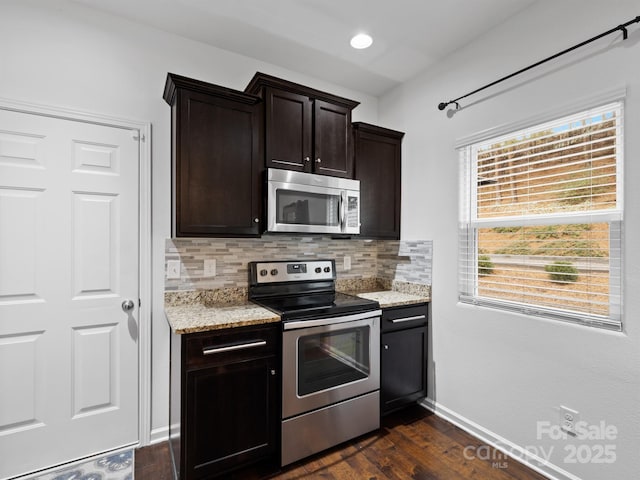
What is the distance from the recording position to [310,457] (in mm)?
2055

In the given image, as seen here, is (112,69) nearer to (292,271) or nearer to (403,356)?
(292,271)

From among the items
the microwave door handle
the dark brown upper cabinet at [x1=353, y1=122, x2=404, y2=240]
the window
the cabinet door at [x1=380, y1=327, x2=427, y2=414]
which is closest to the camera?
the window

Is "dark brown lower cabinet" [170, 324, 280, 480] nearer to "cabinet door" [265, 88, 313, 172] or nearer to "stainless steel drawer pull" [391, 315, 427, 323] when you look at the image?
"stainless steel drawer pull" [391, 315, 427, 323]

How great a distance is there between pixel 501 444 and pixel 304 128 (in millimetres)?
2449

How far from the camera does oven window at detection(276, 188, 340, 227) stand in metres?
2.25

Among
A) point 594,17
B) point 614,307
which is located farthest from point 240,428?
point 594,17

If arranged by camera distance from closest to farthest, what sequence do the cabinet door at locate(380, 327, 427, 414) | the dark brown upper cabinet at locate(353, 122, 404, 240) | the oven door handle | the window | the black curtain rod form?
the black curtain rod, the window, the oven door handle, the cabinet door at locate(380, 327, 427, 414), the dark brown upper cabinet at locate(353, 122, 404, 240)

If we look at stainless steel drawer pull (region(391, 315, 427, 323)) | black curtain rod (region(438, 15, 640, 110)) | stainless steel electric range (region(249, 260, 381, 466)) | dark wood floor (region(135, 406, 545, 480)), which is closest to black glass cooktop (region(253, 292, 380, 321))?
stainless steel electric range (region(249, 260, 381, 466))

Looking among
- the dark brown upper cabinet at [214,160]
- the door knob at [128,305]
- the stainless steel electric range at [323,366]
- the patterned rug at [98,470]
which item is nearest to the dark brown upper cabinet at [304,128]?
the dark brown upper cabinet at [214,160]

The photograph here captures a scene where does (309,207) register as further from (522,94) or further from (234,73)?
(522,94)

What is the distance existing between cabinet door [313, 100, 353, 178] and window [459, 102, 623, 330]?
2.81 feet

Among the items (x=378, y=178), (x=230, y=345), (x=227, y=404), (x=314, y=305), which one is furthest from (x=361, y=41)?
(x=227, y=404)

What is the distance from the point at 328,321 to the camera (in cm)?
209

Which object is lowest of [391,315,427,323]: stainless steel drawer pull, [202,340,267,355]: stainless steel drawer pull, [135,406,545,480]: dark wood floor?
[135,406,545,480]: dark wood floor
